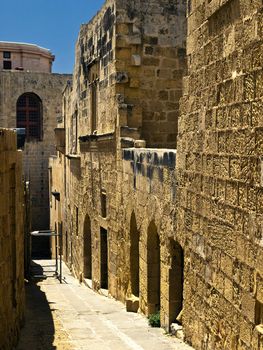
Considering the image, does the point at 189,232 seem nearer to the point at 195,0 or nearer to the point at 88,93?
the point at 195,0

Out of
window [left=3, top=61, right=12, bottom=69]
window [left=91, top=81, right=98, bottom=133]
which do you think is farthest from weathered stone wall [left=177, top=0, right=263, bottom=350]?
window [left=3, top=61, right=12, bottom=69]

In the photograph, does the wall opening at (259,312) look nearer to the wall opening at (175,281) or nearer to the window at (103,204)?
the wall opening at (175,281)

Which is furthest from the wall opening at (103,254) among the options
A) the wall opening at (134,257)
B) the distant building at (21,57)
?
the distant building at (21,57)

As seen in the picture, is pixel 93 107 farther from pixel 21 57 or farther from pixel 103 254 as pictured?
pixel 21 57

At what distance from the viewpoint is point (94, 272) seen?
528 inches

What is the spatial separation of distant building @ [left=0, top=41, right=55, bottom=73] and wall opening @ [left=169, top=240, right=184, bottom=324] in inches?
923

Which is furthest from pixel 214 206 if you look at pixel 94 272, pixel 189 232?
pixel 94 272

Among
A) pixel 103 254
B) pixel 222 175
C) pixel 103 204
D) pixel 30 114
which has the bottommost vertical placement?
pixel 103 254

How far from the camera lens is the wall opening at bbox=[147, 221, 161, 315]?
28.8 feet

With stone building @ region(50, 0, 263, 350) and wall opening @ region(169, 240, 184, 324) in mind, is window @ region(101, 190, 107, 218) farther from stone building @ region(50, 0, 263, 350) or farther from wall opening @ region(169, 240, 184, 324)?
wall opening @ region(169, 240, 184, 324)

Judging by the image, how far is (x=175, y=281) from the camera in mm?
7707

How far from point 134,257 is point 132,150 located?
2004 mm

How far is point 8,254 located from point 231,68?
3.70 meters

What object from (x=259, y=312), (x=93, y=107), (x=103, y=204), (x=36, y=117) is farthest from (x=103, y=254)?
(x=36, y=117)
